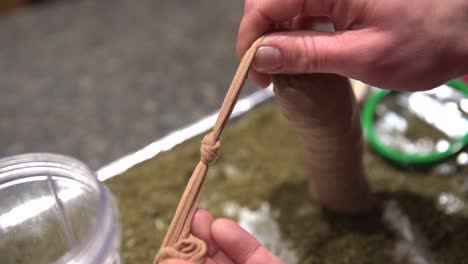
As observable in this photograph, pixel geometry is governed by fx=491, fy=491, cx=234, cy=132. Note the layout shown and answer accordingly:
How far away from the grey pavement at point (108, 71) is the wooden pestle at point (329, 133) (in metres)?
0.34

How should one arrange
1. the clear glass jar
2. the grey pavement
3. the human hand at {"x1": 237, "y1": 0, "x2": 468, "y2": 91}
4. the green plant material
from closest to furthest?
1. the human hand at {"x1": 237, "y1": 0, "x2": 468, "y2": 91}
2. the clear glass jar
3. the green plant material
4. the grey pavement

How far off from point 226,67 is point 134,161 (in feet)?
1.06

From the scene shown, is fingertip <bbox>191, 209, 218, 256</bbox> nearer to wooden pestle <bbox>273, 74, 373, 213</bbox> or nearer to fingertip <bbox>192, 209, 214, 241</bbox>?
fingertip <bbox>192, 209, 214, 241</bbox>

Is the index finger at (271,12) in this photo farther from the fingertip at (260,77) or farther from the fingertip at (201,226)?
the fingertip at (201,226)

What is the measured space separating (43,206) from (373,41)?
431 mm

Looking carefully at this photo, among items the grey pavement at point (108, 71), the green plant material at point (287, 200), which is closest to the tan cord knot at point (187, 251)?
the green plant material at point (287, 200)

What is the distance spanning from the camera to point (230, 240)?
0.57m

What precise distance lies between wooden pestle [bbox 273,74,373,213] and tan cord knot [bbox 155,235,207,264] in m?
0.18

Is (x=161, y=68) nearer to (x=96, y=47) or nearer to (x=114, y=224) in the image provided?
(x=96, y=47)

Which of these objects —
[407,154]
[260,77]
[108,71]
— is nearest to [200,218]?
[260,77]

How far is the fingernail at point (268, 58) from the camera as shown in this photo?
0.50 metres

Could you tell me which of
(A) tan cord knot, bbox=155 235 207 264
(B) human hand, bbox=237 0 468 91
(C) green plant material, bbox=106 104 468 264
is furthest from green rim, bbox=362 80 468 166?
(A) tan cord knot, bbox=155 235 207 264

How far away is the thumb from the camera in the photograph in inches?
19.4

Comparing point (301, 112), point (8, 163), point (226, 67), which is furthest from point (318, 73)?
point (226, 67)
